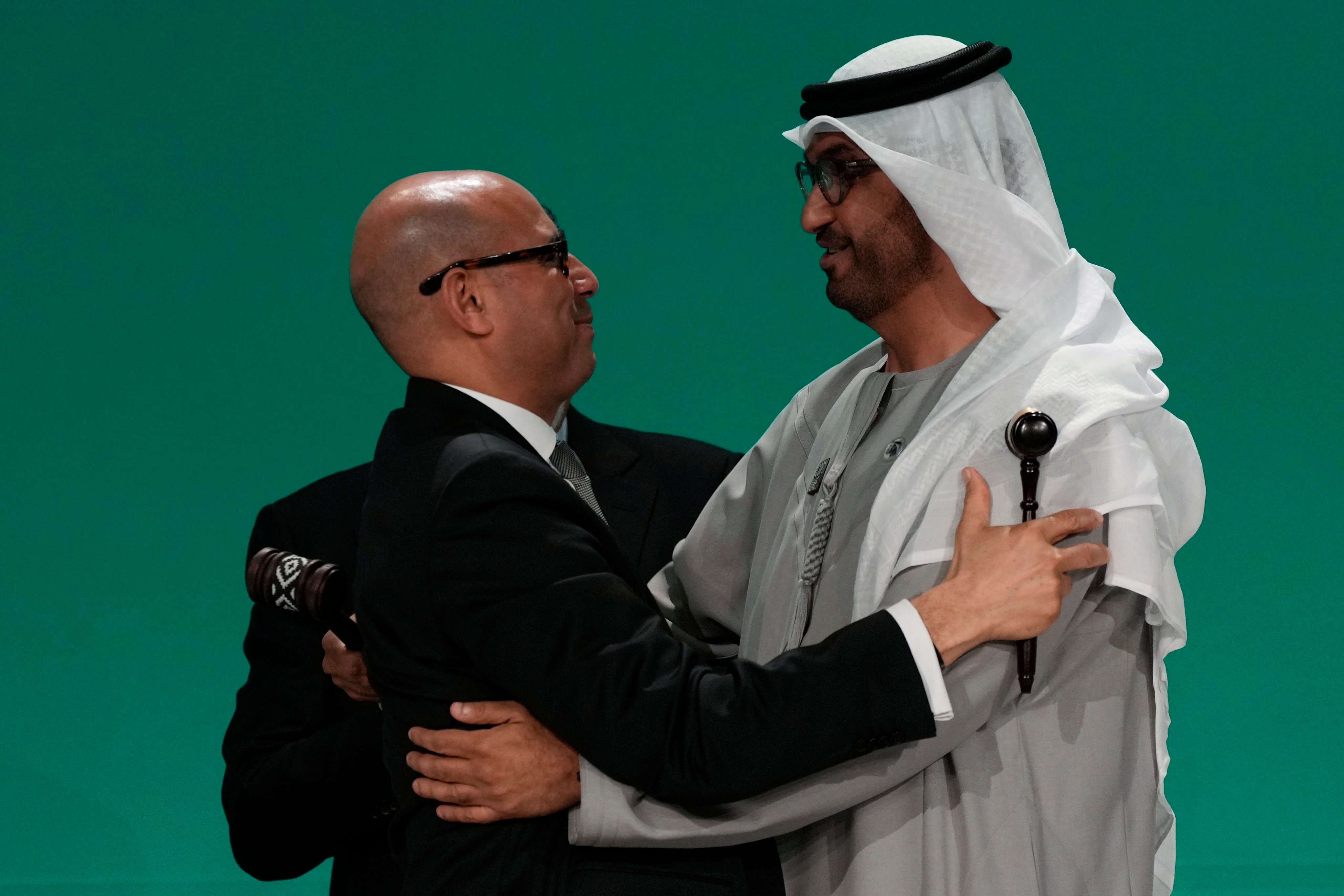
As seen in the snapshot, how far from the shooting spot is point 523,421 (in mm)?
1822

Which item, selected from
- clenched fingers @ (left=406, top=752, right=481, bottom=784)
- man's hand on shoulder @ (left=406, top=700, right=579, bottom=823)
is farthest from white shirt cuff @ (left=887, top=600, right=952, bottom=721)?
clenched fingers @ (left=406, top=752, right=481, bottom=784)

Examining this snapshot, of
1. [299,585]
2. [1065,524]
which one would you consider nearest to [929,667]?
[1065,524]

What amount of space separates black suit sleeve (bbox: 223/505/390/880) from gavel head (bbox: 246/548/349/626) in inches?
12.1

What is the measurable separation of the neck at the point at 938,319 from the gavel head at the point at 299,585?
0.81m

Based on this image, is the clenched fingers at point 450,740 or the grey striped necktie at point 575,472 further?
the grey striped necktie at point 575,472

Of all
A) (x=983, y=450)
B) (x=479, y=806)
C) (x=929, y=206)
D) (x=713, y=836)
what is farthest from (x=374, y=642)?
(x=929, y=206)

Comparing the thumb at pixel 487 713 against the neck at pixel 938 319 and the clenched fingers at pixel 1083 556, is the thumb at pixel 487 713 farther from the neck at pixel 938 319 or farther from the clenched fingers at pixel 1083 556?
the neck at pixel 938 319

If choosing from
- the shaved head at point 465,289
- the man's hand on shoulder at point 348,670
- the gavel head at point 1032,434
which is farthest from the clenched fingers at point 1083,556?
the man's hand on shoulder at point 348,670

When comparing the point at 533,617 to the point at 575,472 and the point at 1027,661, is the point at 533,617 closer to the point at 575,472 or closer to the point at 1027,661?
Result: the point at 1027,661

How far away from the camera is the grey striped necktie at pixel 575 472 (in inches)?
86.2

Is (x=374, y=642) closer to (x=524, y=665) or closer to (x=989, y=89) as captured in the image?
(x=524, y=665)

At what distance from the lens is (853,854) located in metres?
1.74

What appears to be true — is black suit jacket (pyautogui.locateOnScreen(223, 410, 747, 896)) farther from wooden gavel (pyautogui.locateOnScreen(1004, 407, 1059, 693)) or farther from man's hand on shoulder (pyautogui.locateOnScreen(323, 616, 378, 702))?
wooden gavel (pyautogui.locateOnScreen(1004, 407, 1059, 693))

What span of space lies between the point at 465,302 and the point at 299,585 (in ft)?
1.37
